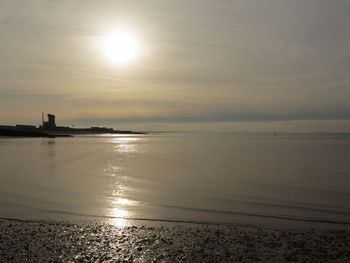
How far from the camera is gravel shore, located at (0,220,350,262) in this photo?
338 inches

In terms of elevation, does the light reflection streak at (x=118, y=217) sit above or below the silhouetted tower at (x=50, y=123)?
below

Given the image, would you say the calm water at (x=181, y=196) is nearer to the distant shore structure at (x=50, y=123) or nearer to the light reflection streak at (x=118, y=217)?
the light reflection streak at (x=118, y=217)

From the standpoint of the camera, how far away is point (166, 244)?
9.65 metres

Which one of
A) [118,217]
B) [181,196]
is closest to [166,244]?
[118,217]

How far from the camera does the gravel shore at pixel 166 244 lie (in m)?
8.59

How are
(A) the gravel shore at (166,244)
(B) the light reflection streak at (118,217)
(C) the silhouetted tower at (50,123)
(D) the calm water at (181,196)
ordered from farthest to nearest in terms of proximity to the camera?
(C) the silhouetted tower at (50,123) < (D) the calm water at (181,196) < (B) the light reflection streak at (118,217) < (A) the gravel shore at (166,244)

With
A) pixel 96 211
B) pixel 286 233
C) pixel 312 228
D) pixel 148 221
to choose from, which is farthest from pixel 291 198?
pixel 96 211

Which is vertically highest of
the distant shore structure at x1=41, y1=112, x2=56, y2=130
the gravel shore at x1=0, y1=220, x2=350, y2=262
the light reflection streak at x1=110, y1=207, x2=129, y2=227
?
the distant shore structure at x1=41, y1=112, x2=56, y2=130

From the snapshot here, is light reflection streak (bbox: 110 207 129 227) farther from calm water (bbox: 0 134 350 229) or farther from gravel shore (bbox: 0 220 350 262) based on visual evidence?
gravel shore (bbox: 0 220 350 262)

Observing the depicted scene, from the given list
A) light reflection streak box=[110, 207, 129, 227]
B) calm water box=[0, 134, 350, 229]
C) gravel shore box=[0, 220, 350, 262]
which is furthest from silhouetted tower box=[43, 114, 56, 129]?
gravel shore box=[0, 220, 350, 262]

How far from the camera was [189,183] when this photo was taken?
22266 millimetres

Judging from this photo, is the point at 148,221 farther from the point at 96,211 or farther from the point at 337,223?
the point at 337,223

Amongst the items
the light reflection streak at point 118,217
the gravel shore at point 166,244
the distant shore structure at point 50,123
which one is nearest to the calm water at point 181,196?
the light reflection streak at point 118,217

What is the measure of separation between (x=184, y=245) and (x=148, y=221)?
3188 mm
